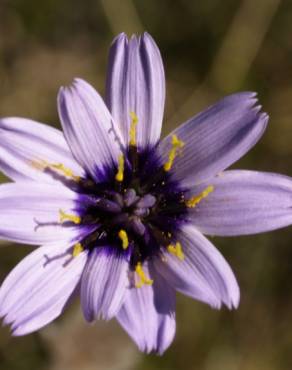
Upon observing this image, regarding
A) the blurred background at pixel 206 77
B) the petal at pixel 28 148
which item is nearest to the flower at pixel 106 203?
the petal at pixel 28 148

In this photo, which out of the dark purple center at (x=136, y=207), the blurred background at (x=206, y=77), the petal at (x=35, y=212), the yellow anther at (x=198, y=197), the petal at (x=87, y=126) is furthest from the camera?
the blurred background at (x=206, y=77)

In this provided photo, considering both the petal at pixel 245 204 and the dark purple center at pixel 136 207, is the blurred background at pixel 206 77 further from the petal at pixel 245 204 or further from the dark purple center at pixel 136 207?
the petal at pixel 245 204

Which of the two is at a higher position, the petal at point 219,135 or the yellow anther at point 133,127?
the yellow anther at point 133,127

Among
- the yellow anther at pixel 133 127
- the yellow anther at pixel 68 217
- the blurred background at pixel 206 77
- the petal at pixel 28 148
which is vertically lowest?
the blurred background at pixel 206 77

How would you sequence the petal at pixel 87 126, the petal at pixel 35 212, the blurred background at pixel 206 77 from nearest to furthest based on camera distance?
1. the petal at pixel 35 212
2. the petal at pixel 87 126
3. the blurred background at pixel 206 77

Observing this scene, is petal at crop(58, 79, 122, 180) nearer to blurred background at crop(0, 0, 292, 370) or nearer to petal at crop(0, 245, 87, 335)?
petal at crop(0, 245, 87, 335)

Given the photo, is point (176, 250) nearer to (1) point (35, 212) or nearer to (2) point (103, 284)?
(2) point (103, 284)

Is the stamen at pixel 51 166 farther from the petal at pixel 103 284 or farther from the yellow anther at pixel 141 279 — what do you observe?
the yellow anther at pixel 141 279

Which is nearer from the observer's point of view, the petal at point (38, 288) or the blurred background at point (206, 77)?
the petal at point (38, 288)
